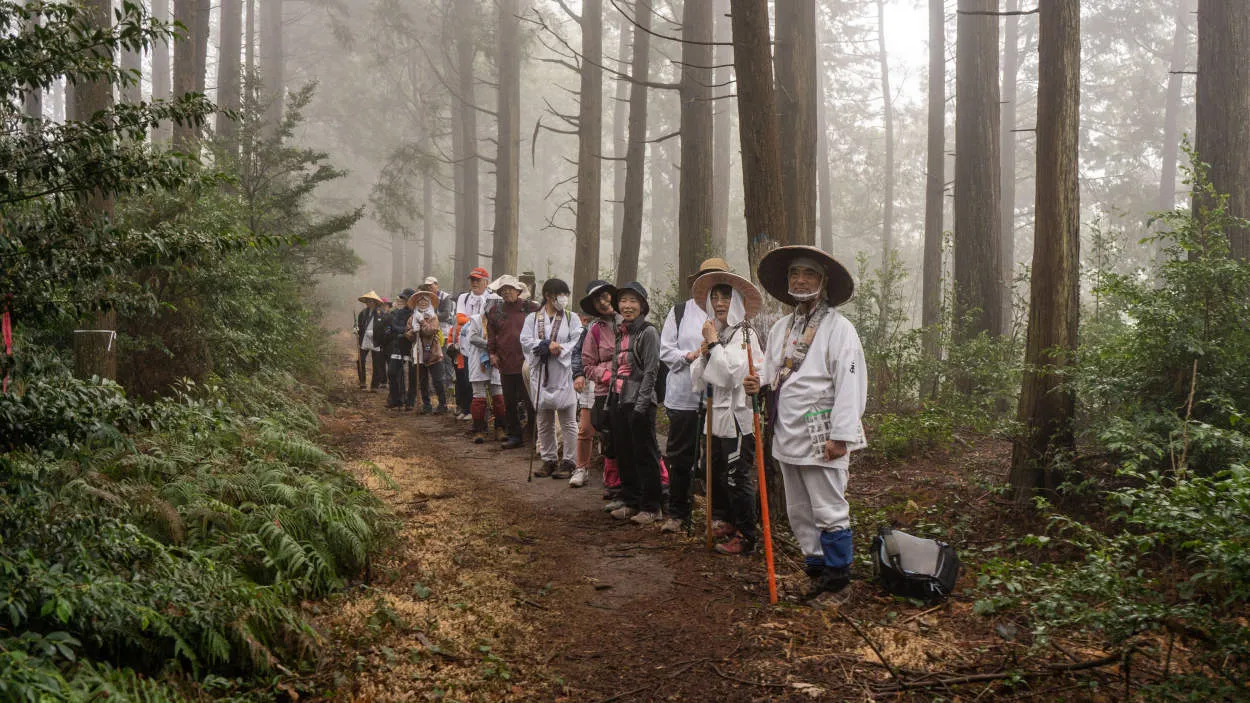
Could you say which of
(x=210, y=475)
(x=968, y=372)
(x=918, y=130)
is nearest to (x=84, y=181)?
(x=210, y=475)

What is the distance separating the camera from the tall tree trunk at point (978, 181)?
464 inches

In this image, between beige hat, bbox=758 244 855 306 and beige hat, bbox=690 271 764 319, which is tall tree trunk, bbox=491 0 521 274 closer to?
beige hat, bbox=690 271 764 319

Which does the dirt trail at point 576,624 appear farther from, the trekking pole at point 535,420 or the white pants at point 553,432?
the white pants at point 553,432

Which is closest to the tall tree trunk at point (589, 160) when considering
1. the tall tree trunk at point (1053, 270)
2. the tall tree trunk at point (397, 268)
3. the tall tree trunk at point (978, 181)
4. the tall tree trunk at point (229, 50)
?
the tall tree trunk at point (978, 181)

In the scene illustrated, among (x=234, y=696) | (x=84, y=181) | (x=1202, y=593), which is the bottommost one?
(x=234, y=696)

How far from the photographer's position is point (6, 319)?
3537mm

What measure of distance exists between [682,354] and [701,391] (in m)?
0.48

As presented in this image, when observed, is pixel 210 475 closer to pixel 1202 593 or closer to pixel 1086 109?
pixel 1202 593

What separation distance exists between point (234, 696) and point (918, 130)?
46.2m

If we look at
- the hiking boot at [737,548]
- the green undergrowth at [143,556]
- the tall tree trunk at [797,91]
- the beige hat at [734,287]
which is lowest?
the hiking boot at [737,548]

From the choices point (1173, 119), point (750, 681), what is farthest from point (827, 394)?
point (1173, 119)

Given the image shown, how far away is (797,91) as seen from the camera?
A: 11609 mm

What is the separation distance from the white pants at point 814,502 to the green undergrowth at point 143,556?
3.12m

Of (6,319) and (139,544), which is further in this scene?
(139,544)
